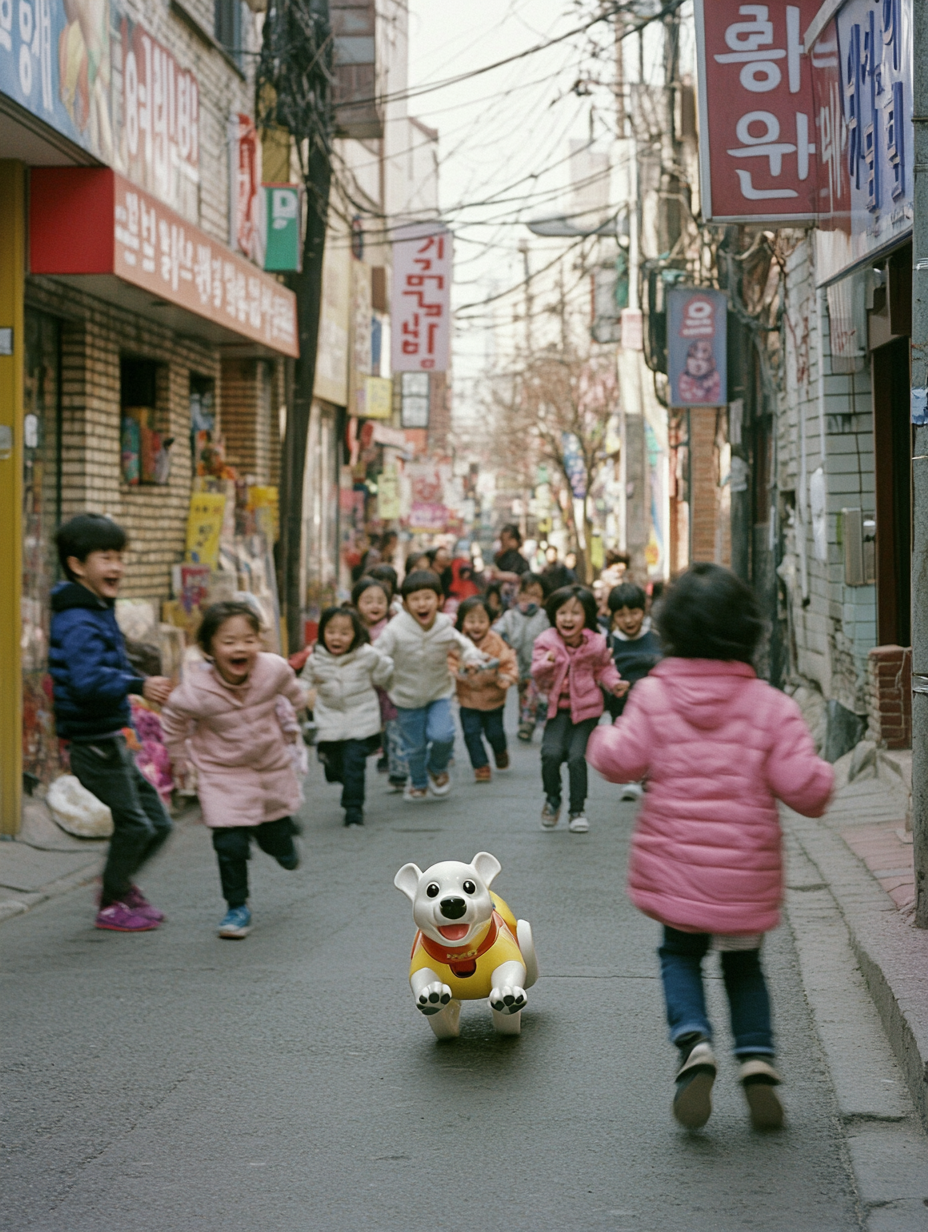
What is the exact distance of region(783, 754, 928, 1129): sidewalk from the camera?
15.8ft

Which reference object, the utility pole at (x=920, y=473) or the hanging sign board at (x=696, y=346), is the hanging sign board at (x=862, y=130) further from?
the hanging sign board at (x=696, y=346)

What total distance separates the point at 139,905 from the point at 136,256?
4638 mm

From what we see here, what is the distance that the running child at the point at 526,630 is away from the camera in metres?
14.9

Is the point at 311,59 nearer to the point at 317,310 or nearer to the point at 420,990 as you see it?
the point at 317,310

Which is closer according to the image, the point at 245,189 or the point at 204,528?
the point at 204,528

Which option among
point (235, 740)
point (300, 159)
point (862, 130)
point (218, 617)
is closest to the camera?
point (218, 617)

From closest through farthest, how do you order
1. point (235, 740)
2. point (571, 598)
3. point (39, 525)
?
point (235, 740), point (571, 598), point (39, 525)

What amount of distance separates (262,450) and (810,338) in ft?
24.1

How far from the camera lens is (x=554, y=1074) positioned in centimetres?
488

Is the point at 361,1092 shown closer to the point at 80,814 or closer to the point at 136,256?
the point at 80,814

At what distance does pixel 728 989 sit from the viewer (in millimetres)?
4367

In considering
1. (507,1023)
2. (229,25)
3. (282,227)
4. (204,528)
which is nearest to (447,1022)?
(507,1023)

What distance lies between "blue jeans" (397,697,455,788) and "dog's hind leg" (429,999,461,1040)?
19.1 ft

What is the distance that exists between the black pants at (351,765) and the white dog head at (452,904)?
5.00 m
